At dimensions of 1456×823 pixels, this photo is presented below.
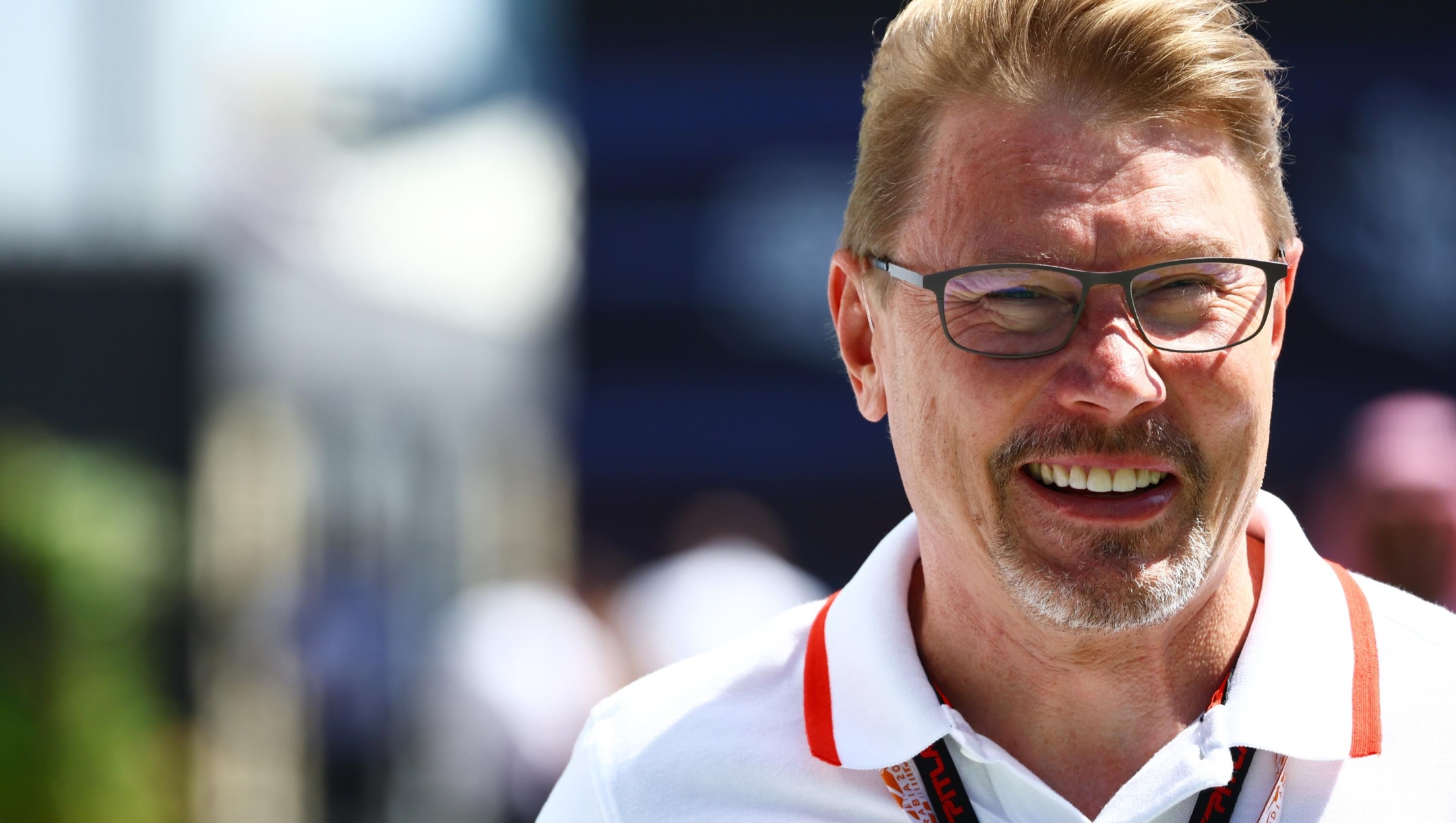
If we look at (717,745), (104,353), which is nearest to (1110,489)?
(717,745)

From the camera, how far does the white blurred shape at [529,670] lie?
5.74 metres

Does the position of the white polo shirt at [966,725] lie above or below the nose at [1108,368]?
below

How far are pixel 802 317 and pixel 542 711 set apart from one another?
3.56 m

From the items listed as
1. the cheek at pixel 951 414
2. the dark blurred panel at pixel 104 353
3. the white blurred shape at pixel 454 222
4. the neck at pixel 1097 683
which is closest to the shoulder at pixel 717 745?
the neck at pixel 1097 683

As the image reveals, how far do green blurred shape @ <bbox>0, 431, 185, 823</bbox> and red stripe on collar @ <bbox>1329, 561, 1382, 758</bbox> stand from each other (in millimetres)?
7102

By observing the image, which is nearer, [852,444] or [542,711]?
[542,711]

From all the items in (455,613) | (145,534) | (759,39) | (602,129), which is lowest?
(145,534)

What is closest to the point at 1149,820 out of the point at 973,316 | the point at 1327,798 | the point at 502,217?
the point at 1327,798

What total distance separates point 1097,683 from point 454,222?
14837 millimetres

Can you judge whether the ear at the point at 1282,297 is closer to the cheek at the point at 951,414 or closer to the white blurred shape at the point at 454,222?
the cheek at the point at 951,414

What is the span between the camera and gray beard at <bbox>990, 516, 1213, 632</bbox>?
1701mm

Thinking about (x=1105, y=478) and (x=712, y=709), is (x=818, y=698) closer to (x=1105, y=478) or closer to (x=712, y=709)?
(x=712, y=709)

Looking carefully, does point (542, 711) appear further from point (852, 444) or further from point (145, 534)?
point (145, 534)

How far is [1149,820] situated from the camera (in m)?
1.69
